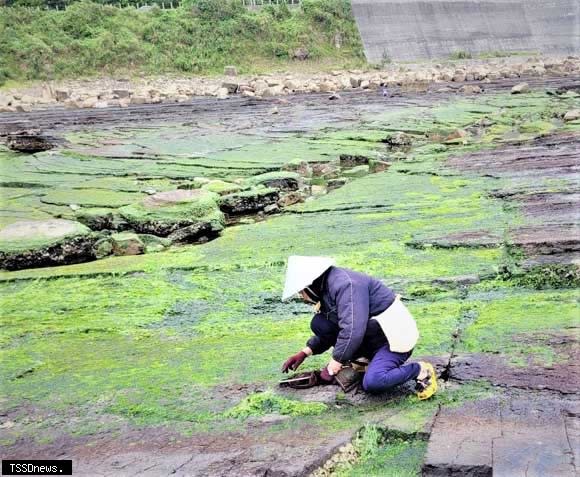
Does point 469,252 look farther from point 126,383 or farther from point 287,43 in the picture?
point 287,43

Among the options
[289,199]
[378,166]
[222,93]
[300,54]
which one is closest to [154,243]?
[289,199]

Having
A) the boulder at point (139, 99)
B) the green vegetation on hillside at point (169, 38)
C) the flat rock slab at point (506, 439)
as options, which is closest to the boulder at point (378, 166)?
the flat rock slab at point (506, 439)

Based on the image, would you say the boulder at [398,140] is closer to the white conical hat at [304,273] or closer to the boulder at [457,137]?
the boulder at [457,137]

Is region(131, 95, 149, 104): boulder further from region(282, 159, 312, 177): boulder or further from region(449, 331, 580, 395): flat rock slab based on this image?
region(449, 331, 580, 395): flat rock slab

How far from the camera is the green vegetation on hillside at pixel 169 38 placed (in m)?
38.9

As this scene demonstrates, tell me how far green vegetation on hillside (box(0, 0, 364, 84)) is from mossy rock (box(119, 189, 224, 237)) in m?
29.2

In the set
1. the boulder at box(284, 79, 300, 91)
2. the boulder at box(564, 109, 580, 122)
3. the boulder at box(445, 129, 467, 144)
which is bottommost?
the boulder at box(445, 129, 467, 144)

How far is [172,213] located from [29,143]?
31.9ft

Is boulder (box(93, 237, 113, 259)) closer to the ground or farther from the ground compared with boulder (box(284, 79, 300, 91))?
closer to the ground

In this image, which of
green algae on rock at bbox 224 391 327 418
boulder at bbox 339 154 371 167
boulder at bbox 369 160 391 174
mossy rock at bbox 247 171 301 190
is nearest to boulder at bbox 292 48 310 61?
boulder at bbox 339 154 371 167

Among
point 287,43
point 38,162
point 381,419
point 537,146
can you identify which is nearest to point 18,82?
point 287,43

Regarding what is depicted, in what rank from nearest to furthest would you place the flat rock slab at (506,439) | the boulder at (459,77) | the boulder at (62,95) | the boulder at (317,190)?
1. the flat rock slab at (506,439)
2. the boulder at (317,190)
3. the boulder at (62,95)
4. the boulder at (459,77)

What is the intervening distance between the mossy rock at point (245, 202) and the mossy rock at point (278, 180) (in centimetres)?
100

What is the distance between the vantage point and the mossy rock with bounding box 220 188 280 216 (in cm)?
1116
